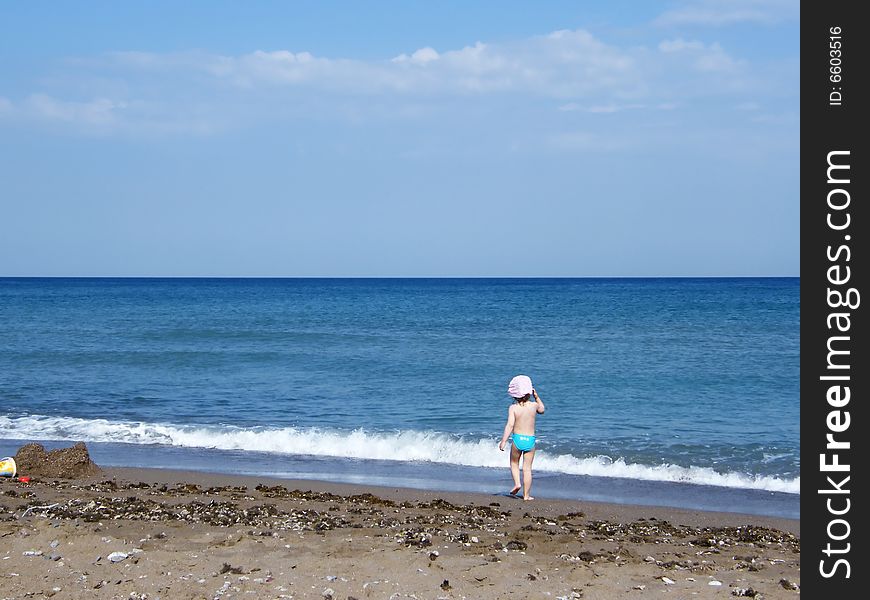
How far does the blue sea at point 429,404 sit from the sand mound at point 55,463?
148 centimetres

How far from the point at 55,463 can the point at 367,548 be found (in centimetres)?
624

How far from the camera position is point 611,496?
37.3ft

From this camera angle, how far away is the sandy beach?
662 centimetres

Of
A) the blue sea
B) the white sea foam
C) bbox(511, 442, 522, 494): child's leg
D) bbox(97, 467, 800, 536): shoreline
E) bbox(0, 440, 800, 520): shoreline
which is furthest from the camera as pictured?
the blue sea

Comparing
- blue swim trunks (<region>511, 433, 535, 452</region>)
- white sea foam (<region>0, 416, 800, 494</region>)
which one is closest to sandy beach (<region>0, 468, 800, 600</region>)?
blue swim trunks (<region>511, 433, 535, 452</region>)

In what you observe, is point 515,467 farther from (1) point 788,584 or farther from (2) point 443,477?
(1) point 788,584

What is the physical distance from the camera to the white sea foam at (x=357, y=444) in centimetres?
1272

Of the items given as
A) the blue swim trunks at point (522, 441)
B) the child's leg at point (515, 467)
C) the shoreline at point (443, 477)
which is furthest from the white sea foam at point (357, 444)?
the blue swim trunks at point (522, 441)

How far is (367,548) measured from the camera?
7.54 meters

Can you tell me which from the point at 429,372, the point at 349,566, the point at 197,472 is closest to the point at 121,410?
the point at 197,472

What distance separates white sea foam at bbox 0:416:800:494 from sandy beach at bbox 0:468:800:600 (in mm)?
2426

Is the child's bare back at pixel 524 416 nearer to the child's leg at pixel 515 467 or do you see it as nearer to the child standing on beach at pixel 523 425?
the child standing on beach at pixel 523 425
